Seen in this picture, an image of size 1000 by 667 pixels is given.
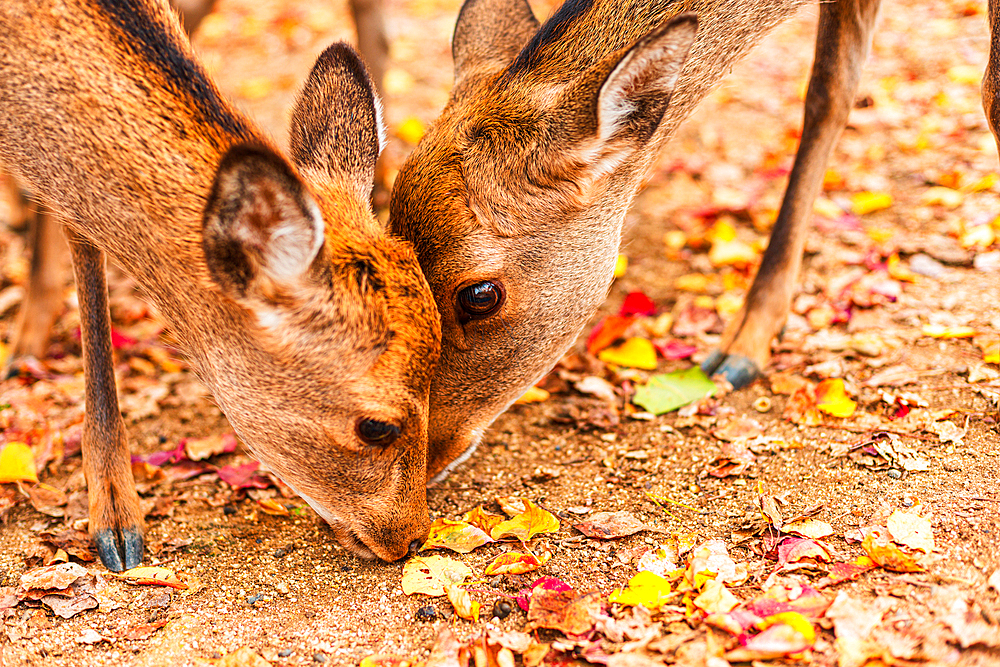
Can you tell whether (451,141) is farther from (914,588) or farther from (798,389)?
(914,588)

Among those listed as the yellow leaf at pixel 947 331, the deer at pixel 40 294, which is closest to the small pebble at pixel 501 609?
the yellow leaf at pixel 947 331

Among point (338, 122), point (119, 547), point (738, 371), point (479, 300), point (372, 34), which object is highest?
point (372, 34)

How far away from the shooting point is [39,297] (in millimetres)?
5492

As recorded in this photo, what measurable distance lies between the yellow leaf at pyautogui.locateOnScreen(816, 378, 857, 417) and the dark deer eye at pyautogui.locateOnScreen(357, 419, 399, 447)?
90.5 inches

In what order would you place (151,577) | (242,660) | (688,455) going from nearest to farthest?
(242,660)
(151,577)
(688,455)

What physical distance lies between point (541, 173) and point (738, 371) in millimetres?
1778

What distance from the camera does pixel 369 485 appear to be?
3514 mm

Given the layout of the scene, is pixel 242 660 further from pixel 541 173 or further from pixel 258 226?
pixel 541 173

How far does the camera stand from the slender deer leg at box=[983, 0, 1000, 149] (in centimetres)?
397

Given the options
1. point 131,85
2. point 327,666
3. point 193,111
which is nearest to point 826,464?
point 327,666

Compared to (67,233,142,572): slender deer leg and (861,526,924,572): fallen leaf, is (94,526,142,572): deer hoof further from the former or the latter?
(861,526,924,572): fallen leaf

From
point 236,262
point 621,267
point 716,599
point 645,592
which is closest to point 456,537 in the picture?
point 645,592

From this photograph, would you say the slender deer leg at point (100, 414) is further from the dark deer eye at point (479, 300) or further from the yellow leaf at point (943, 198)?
the yellow leaf at point (943, 198)

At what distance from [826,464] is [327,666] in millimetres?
2385
